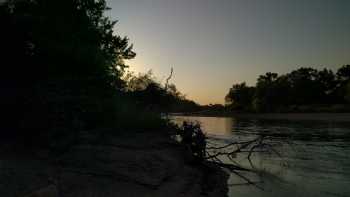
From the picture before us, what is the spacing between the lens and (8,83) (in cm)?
1295

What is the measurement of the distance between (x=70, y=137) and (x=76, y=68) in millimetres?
4617

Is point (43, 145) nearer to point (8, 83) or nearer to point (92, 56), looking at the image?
point (8, 83)

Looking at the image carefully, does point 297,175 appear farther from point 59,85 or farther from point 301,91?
point 301,91

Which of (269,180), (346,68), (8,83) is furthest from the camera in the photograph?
(346,68)

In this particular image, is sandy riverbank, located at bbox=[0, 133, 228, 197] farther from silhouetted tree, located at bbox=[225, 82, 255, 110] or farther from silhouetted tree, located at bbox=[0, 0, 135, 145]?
silhouetted tree, located at bbox=[225, 82, 255, 110]

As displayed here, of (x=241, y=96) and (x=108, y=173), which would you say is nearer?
(x=108, y=173)

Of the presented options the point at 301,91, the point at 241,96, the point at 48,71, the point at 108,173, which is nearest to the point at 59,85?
the point at 48,71

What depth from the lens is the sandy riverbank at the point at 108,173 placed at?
27.2 ft

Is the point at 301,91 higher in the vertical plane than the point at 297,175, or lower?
higher

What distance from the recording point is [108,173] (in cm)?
1009

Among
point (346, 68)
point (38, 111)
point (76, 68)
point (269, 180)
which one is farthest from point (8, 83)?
point (346, 68)

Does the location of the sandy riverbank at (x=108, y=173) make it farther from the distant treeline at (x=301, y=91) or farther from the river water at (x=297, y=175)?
the distant treeline at (x=301, y=91)

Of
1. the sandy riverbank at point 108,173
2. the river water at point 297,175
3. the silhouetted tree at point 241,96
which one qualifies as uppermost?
the silhouetted tree at point 241,96

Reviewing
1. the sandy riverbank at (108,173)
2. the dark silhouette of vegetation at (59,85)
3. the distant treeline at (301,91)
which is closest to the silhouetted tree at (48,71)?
the dark silhouette of vegetation at (59,85)
